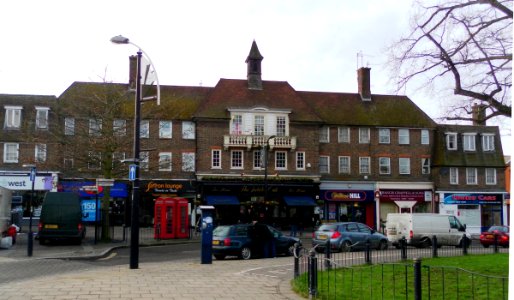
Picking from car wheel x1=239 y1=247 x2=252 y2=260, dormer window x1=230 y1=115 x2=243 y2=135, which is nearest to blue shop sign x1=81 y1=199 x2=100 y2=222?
dormer window x1=230 y1=115 x2=243 y2=135

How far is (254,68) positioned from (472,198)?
22000 mm

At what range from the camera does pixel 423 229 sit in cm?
3097

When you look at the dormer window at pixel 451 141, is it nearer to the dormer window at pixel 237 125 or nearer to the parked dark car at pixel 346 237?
the dormer window at pixel 237 125

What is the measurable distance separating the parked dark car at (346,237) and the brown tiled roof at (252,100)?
67.2ft

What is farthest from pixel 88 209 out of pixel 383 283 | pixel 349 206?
pixel 383 283

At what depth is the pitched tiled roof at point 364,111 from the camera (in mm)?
50719

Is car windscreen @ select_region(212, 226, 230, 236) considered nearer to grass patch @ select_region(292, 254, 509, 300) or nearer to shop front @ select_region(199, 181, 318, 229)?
grass patch @ select_region(292, 254, 509, 300)

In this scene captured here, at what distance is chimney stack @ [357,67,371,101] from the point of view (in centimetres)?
5281

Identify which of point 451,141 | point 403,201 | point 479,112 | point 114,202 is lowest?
point 114,202

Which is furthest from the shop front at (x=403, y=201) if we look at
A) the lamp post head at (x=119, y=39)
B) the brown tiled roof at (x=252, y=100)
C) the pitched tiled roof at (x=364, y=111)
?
the lamp post head at (x=119, y=39)

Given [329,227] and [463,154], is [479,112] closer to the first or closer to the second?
[329,227]

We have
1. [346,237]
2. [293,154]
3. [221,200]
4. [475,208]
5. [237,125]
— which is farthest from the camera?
→ [475,208]

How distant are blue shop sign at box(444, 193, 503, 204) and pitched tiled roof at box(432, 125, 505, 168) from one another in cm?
259

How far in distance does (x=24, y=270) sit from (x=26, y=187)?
94.2 ft
